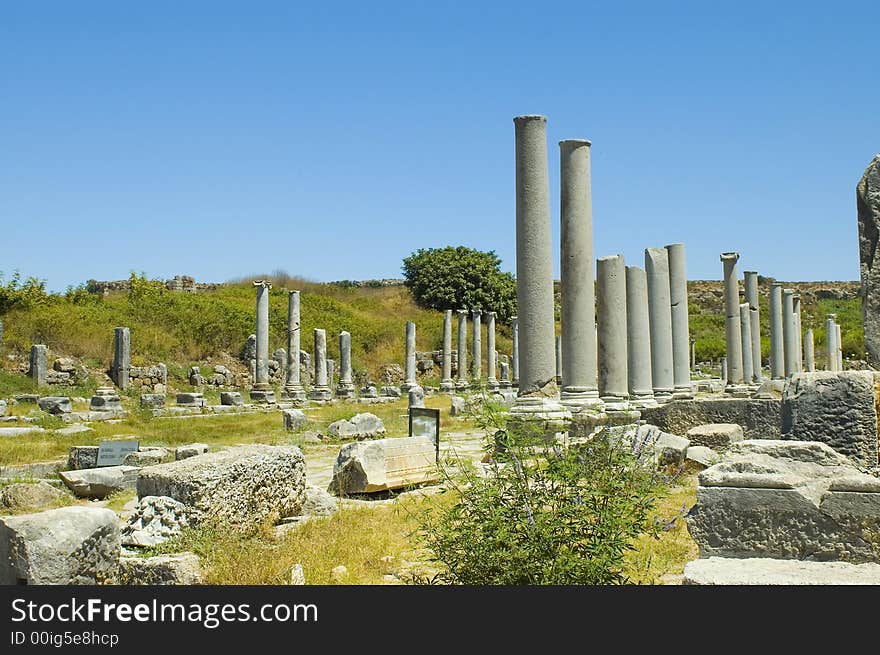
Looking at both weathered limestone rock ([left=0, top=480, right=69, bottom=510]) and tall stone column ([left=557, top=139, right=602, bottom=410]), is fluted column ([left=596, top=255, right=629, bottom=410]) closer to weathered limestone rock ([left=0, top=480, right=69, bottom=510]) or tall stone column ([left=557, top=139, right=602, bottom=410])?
tall stone column ([left=557, top=139, right=602, bottom=410])

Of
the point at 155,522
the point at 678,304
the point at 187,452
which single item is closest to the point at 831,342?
the point at 678,304

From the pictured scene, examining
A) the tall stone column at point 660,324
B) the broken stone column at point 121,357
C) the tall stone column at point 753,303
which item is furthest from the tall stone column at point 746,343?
the broken stone column at point 121,357

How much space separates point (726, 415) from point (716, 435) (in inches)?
48.1

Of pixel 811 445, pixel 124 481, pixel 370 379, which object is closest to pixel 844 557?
pixel 811 445

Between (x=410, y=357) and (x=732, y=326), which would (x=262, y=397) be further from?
(x=732, y=326)

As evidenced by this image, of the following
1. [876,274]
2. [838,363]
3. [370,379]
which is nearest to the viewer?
[876,274]

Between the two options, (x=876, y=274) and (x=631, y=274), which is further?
(x=631, y=274)

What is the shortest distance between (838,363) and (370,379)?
933 inches

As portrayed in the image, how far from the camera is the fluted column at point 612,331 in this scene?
16656 millimetres

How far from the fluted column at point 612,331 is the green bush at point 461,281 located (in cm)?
3862

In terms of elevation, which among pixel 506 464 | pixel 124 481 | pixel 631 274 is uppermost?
pixel 631 274

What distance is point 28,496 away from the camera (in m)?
11.2

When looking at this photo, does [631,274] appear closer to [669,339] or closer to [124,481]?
[669,339]

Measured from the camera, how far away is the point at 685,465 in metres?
11.4
